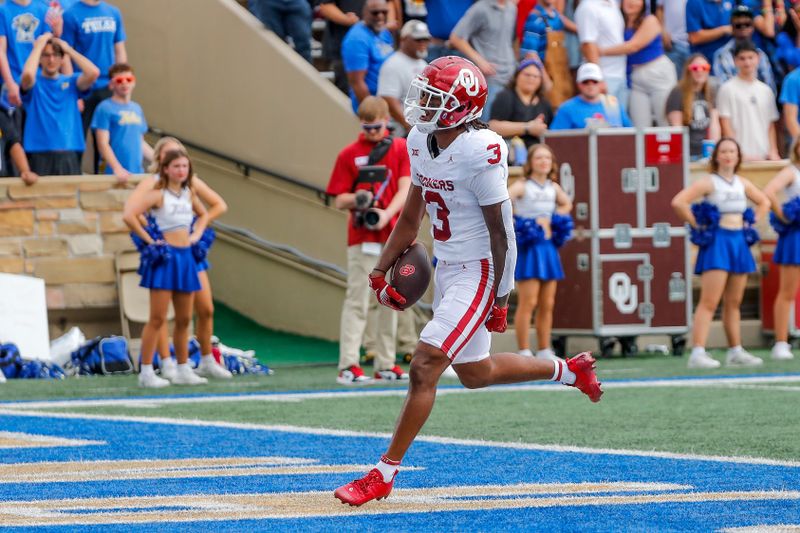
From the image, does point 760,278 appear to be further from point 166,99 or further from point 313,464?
point 313,464

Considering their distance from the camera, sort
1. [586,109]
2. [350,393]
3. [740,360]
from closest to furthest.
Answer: [350,393] < [740,360] < [586,109]

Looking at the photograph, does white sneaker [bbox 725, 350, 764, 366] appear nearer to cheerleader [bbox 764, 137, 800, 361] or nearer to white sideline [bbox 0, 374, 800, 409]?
cheerleader [bbox 764, 137, 800, 361]

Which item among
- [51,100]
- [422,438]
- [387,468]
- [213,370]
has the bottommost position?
[213,370]

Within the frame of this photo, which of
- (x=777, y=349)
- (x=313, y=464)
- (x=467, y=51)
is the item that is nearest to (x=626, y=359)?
(x=777, y=349)

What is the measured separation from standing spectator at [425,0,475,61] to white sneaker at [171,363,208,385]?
15.7ft

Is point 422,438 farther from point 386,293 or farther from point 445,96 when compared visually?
point 445,96

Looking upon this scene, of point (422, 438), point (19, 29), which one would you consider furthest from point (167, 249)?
point (422, 438)

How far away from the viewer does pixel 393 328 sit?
12750 mm

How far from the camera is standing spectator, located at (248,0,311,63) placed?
55.0ft

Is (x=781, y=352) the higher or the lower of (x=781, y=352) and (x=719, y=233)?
the lower

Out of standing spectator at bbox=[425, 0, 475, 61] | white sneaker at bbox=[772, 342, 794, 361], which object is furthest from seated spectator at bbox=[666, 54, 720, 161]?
white sneaker at bbox=[772, 342, 794, 361]

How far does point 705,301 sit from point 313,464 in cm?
699

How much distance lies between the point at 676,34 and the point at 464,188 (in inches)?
461

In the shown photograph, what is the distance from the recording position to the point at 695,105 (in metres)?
16.5
